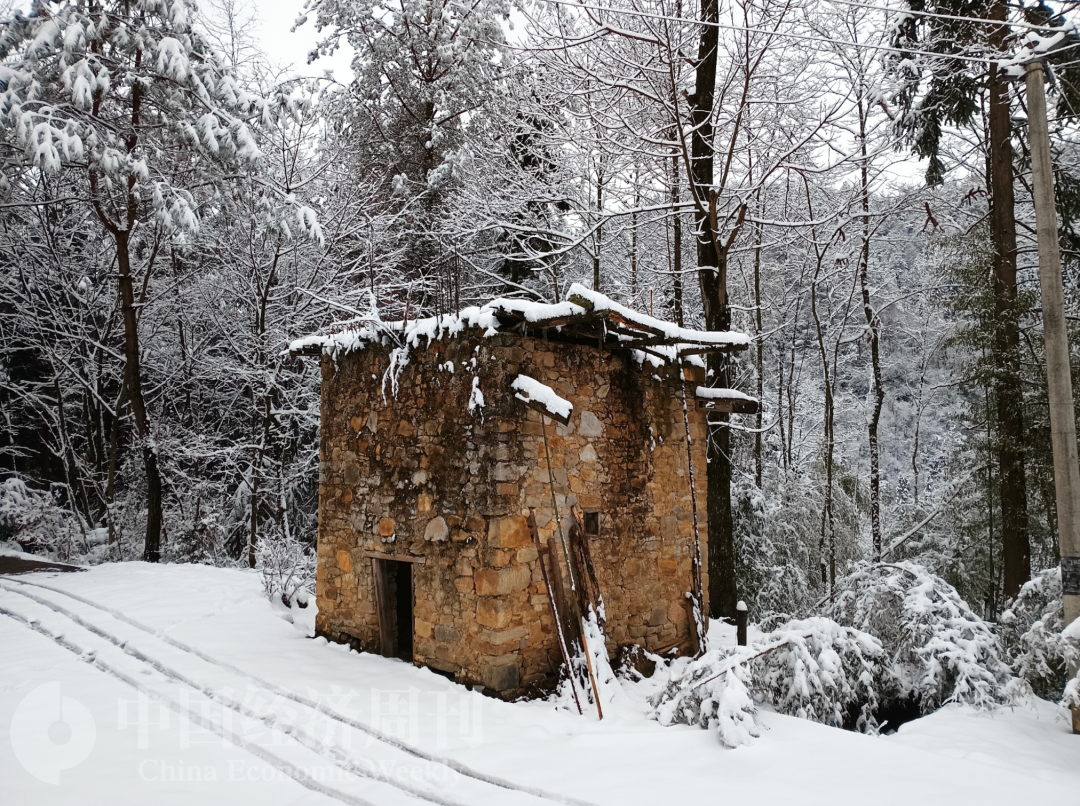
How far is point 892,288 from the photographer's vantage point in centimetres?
1666

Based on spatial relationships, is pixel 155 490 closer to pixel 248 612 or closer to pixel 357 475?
pixel 248 612

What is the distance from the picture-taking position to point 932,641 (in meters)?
5.82

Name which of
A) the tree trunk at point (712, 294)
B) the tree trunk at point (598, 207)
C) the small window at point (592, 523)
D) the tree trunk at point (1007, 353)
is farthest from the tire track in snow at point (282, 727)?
the tree trunk at point (598, 207)

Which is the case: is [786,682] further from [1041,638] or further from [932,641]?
[1041,638]

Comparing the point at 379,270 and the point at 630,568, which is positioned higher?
the point at 379,270

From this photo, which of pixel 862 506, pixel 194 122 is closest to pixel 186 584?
pixel 194 122

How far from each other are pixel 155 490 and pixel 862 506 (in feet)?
→ 45.4

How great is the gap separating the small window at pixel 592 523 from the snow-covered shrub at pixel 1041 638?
11.3 feet

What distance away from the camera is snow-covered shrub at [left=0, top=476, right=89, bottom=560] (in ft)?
40.4

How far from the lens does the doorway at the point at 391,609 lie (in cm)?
627

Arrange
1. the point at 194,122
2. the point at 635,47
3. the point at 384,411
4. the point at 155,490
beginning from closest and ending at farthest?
the point at 384,411
the point at 635,47
the point at 194,122
the point at 155,490

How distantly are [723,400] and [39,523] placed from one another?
42.6 ft

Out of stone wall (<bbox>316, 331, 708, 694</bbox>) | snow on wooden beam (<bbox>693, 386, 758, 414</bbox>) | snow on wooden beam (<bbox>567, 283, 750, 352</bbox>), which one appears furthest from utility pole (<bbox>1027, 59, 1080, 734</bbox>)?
stone wall (<bbox>316, 331, 708, 694</bbox>)

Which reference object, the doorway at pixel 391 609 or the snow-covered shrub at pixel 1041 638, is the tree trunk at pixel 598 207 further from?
the snow-covered shrub at pixel 1041 638
